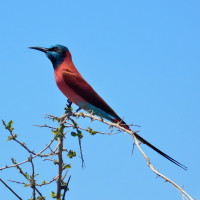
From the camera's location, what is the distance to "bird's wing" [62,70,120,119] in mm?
4992

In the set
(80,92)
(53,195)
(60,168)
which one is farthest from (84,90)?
(53,195)

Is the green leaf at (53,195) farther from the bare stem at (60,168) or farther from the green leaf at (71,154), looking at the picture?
the green leaf at (71,154)

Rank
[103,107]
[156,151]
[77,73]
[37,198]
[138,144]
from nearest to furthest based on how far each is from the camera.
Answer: [138,144]
[37,198]
[156,151]
[103,107]
[77,73]

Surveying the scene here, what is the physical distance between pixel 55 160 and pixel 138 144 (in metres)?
1.03

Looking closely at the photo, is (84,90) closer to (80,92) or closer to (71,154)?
(80,92)

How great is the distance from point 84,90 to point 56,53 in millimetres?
764

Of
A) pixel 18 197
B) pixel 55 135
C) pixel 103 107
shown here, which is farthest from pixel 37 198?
pixel 103 107

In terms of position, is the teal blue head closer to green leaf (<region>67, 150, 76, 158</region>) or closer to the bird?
the bird

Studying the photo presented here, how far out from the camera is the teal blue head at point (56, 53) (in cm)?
546

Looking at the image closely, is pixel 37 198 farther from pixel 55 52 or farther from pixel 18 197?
pixel 55 52

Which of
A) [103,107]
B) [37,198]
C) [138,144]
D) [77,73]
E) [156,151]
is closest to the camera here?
[138,144]

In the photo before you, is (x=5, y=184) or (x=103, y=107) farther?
(x=103, y=107)

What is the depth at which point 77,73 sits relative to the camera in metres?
5.35

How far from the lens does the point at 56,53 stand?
5496 millimetres
